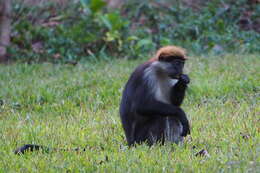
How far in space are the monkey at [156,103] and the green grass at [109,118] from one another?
0.26 meters

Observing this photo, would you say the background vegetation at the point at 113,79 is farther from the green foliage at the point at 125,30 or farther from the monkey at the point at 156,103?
the monkey at the point at 156,103

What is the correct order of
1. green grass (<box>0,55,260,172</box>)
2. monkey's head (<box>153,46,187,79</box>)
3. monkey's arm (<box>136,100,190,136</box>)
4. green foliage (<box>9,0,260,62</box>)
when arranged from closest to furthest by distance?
green grass (<box>0,55,260,172</box>), monkey's arm (<box>136,100,190,136</box>), monkey's head (<box>153,46,187,79</box>), green foliage (<box>9,0,260,62</box>)

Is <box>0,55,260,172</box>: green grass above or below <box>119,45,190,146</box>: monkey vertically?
below

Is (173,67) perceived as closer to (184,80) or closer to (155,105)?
(184,80)

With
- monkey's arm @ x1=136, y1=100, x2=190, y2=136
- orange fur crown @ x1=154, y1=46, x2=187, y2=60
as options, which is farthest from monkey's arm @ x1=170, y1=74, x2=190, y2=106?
monkey's arm @ x1=136, y1=100, x2=190, y2=136

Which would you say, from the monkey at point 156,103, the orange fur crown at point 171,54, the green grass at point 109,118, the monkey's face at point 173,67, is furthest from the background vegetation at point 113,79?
the orange fur crown at point 171,54

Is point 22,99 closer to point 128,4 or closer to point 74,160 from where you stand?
point 74,160

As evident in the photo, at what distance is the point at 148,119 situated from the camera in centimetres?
690

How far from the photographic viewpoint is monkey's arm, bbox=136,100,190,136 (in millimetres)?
6656

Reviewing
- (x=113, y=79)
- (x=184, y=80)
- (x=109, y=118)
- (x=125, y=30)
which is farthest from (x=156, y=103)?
(x=125, y=30)

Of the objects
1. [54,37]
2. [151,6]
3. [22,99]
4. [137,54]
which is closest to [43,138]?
[22,99]

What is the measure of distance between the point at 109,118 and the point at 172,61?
6.01 feet

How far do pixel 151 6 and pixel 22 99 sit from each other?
24.1 feet

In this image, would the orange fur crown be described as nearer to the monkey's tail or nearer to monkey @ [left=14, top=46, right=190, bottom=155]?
monkey @ [left=14, top=46, right=190, bottom=155]
